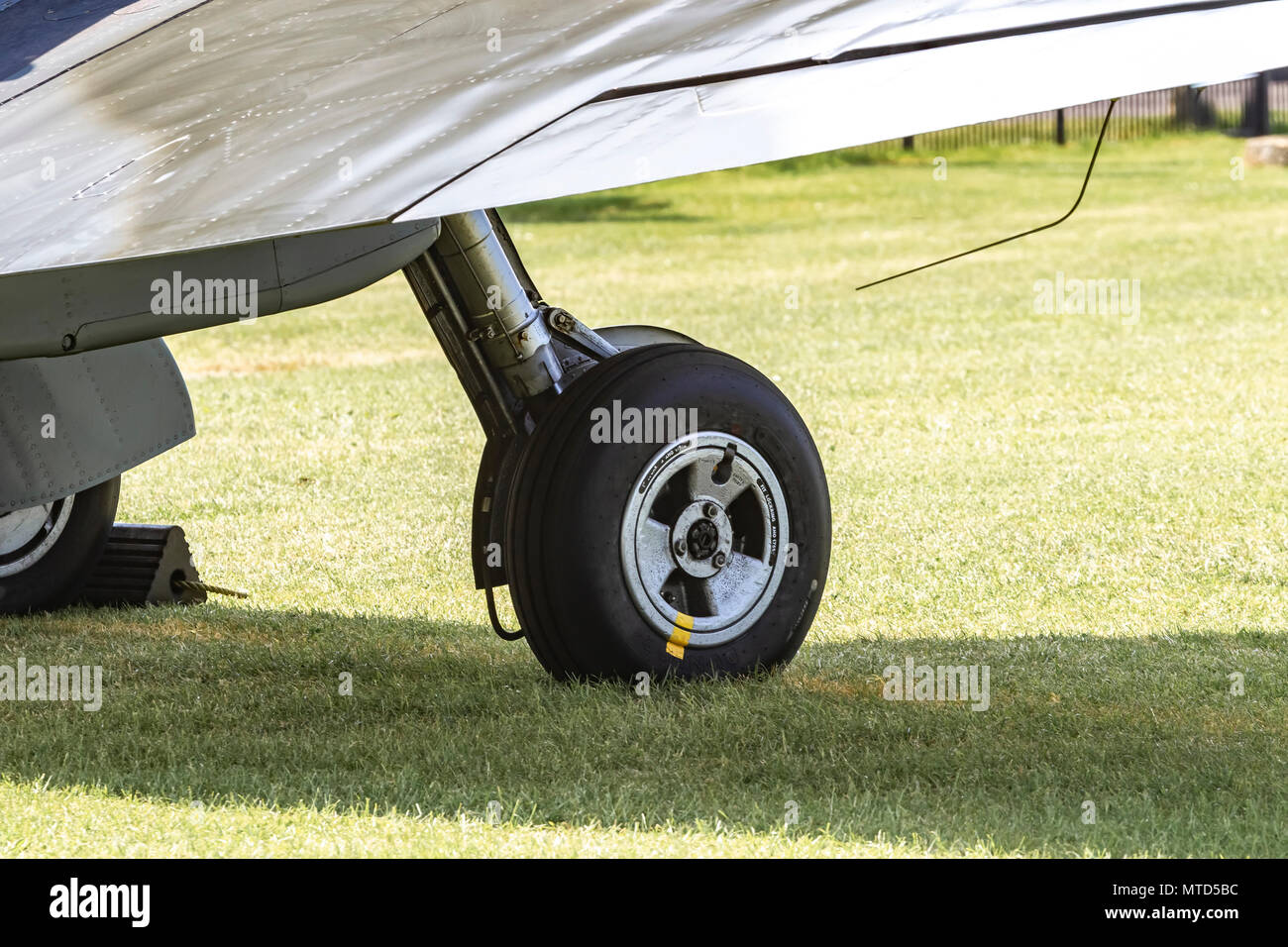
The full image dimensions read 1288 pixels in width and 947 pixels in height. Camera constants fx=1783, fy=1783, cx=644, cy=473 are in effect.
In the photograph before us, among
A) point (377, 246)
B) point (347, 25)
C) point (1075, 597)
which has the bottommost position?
point (1075, 597)

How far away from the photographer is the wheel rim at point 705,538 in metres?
6.02

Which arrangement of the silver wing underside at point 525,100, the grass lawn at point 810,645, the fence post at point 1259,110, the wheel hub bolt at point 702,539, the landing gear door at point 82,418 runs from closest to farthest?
the silver wing underside at point 525,100 → the grass lawn at point 810,645 → the wheel hub bolt at point 702,539 → the landing gear door at point 82,418 → the fence post at point 1259,110

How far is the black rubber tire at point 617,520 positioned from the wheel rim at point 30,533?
2.98 meters

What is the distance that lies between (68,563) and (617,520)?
337 centimetres

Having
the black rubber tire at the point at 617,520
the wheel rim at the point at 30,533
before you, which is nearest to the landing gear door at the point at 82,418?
the wheel rim at the point at 30,533

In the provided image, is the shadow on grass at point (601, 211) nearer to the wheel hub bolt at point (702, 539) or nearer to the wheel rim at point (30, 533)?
the wheel rim at point (30, 533)

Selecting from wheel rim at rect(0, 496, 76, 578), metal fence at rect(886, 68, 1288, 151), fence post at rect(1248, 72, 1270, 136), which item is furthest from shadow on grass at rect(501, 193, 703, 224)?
wheel rim at rect(0, 496, 76, 578)

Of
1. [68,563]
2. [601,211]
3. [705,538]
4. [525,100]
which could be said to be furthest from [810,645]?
[601,211]

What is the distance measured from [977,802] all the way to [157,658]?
3559 mm

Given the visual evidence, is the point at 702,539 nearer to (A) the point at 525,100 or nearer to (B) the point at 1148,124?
(A) the point at 525,100
